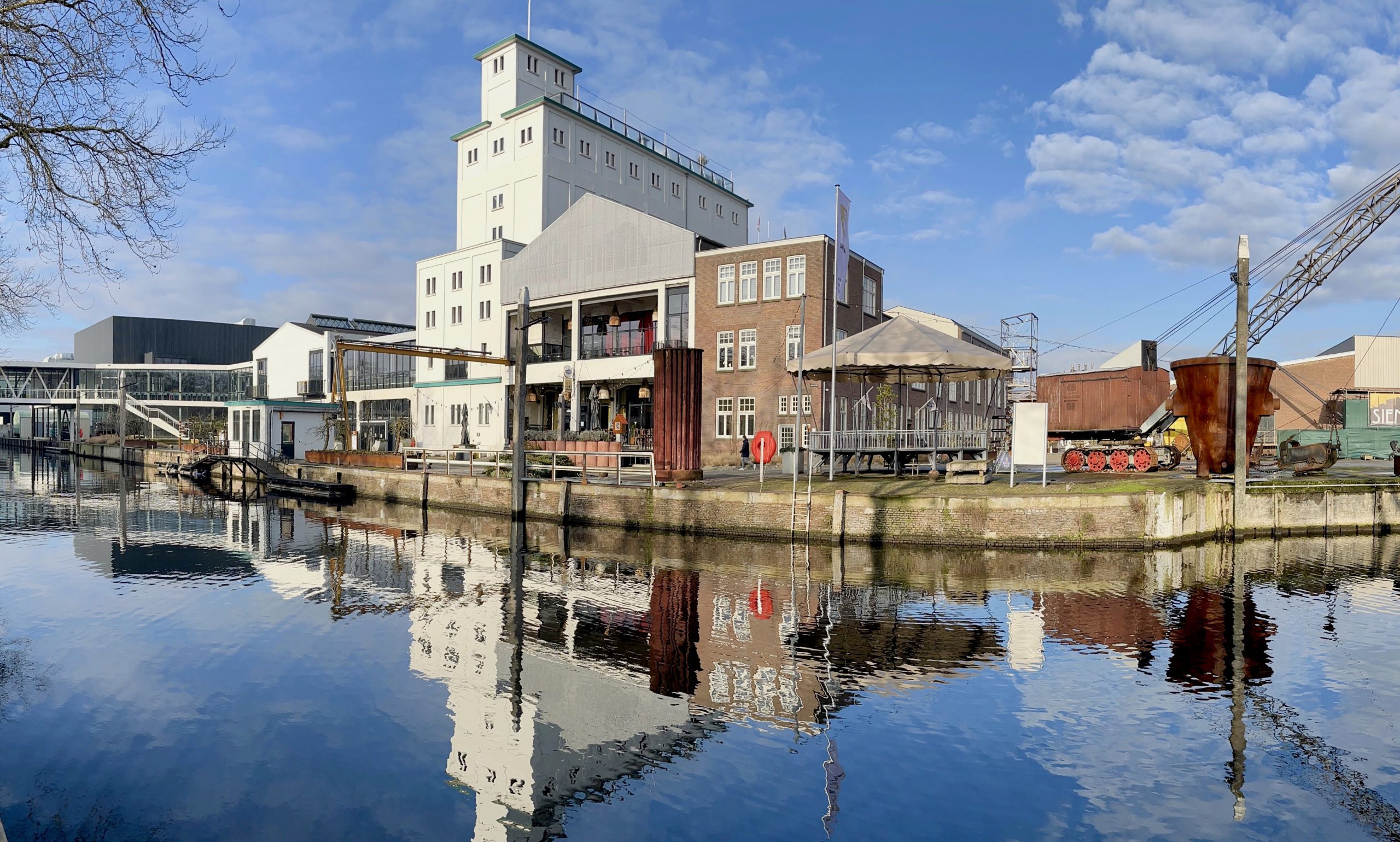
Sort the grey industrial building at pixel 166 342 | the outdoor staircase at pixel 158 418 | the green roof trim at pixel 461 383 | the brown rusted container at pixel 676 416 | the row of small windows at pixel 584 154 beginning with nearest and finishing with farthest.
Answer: the brown rusted container at pixel 676 416
the green roof trim at pixel 461 383
the row of small windows at pixel 584 154
the outdoor staircase at pixel 158 418
the grey industrial building at pixel 166 342

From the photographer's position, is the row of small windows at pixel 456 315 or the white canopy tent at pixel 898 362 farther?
the row of small windows at pixel 456 315

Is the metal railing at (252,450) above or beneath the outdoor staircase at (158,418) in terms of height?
beneath

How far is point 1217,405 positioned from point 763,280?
18405 mm

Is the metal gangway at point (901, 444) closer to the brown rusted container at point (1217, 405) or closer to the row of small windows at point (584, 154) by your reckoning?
the brown rusted container at point (1217, 405)

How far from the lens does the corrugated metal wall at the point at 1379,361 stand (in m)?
56.6

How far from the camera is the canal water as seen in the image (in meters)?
6.58

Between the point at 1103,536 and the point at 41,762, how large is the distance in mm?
19951

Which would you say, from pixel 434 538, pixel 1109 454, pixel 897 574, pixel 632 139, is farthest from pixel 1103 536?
pixel 632 139

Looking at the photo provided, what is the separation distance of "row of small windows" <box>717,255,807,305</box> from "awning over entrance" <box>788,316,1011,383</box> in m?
9.63

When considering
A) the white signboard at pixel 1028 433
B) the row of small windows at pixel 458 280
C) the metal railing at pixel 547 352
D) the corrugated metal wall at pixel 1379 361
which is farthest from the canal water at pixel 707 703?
the corrugated metal wall at pixel 1379 361

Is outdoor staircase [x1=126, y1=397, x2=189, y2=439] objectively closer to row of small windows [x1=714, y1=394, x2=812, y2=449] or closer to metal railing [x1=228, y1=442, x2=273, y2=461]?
metal railing [x1=228, y1=442, x2=273, y2=461]

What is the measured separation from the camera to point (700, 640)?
11945 millimetres

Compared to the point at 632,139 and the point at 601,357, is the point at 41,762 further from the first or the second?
the point at 632,139

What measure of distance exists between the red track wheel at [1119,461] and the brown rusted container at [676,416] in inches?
616
